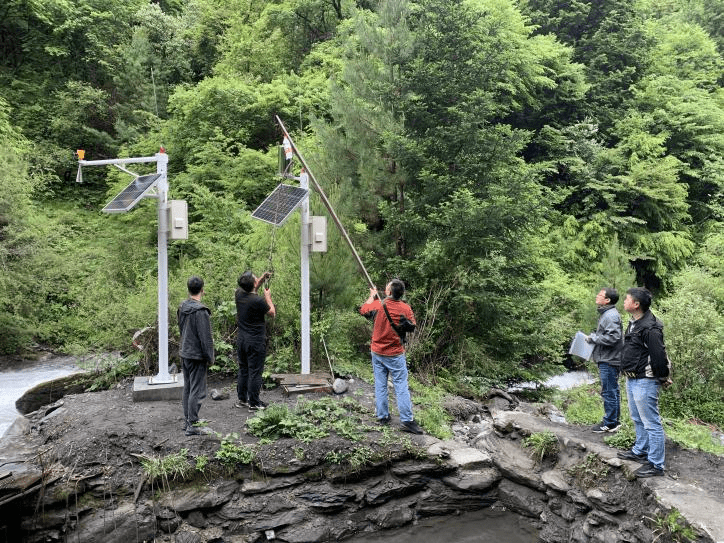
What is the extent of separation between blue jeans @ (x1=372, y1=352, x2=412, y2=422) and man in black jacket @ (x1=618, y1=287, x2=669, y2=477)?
2.37 m

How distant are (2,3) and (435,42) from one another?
19196 millimetres

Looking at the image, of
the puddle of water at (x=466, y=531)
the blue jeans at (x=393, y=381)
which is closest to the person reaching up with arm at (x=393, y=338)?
the blue jeans at (x=393, y=381)

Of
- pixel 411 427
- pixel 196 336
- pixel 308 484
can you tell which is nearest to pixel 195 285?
pixel 196 336

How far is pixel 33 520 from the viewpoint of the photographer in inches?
202

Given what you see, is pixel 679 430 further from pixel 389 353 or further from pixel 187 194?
pixel 187 194

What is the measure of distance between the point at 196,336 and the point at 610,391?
4.86 m

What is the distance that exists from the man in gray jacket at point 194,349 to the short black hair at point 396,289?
209cm

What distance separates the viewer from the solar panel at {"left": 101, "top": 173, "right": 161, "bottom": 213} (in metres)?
6.89

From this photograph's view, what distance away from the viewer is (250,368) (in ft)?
22.4

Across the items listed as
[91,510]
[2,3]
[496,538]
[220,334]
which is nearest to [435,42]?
[220,334]

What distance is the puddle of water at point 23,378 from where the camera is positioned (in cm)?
955

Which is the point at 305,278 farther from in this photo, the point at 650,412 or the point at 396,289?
the point at 650,412

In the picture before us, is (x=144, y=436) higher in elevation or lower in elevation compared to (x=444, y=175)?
lower

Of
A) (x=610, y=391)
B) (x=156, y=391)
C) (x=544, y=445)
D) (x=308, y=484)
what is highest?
(x=610, y=391)
